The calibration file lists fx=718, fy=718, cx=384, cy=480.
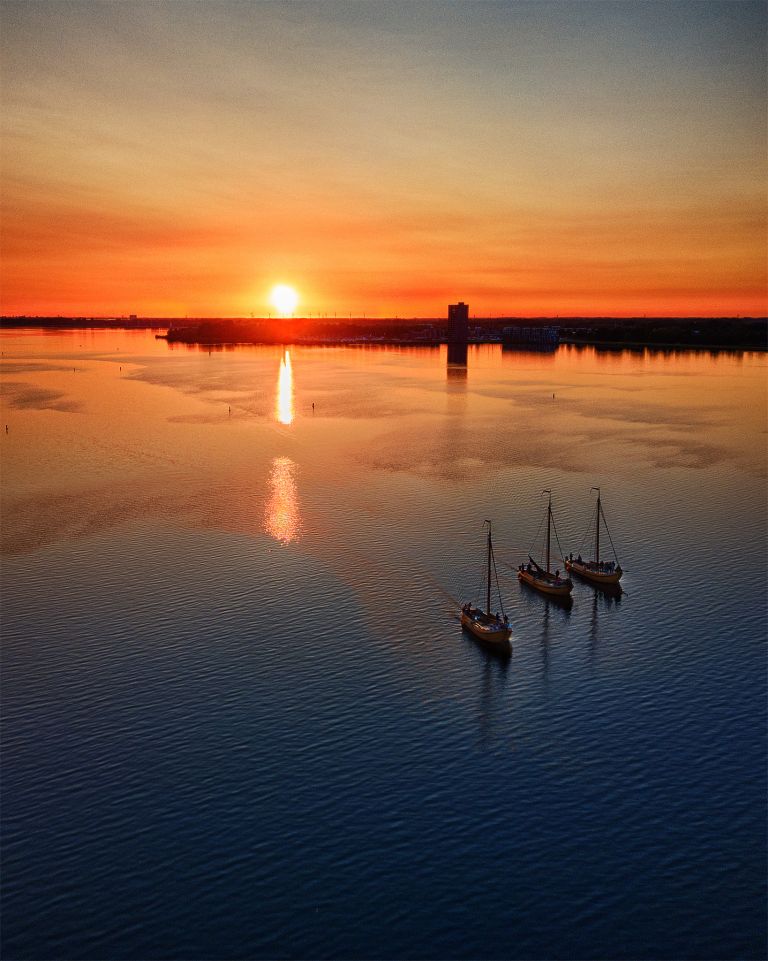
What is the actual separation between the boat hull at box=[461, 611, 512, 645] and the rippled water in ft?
4.03

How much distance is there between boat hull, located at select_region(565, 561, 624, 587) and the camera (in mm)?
76562

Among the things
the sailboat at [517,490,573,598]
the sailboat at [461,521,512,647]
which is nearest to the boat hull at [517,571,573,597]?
the sailboat at [517,490,573,598]

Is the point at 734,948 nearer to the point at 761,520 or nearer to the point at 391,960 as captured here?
the point at 391,960

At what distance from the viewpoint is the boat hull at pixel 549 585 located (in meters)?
74.2

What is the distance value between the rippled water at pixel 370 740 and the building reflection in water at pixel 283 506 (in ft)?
3.21

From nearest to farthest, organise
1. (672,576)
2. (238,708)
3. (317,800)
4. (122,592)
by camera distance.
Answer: (317,800) → (238,708) → (122,592) → (672,576)

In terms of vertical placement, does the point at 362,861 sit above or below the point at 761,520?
below

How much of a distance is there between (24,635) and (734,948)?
5934cm

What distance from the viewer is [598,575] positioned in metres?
77.4

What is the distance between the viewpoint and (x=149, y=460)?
139 m

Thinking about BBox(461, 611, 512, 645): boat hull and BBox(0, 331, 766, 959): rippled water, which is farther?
BBox(461, 611, 512, 645): boat hull

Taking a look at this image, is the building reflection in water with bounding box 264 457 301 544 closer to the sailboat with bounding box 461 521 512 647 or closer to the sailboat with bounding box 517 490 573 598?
the sailboat with bounding box 517 490 573 598

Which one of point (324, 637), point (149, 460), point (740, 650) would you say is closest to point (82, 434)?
point (149, 460)

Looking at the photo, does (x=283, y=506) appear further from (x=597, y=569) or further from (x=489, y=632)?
(x=489, y=632)
